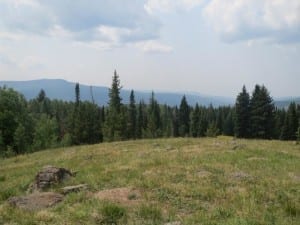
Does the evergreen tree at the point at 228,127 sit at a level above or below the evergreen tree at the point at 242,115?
below

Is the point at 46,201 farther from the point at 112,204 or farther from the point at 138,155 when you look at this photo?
the point at 138,155

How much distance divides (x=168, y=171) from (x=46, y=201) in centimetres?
631

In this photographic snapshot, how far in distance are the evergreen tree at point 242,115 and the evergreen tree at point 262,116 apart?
1.45 metres

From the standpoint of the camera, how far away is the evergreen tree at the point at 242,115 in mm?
81750

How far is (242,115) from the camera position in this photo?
83.1 metres

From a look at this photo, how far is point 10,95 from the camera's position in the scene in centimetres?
6250

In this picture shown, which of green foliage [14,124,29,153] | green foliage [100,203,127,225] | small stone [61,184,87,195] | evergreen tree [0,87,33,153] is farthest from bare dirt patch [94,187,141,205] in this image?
green foliage [14,124,29,153]

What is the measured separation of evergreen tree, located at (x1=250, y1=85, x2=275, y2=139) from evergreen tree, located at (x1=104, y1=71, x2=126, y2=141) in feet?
84.5

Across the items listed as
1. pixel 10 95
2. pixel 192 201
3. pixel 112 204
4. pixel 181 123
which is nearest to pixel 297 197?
pixel 192 201

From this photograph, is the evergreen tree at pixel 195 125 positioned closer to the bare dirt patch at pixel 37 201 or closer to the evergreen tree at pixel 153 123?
the evergreen tree at pixel 153 123

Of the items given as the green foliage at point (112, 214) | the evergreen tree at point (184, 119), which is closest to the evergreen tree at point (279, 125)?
the evergreen tree at point (184, 119)

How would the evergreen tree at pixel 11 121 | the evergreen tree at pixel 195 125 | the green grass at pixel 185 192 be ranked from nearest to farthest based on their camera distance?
the green grass at pixel 185 192 → the evergreen tree at pixel 11 121 → the evergreen tree at pixel 195 125

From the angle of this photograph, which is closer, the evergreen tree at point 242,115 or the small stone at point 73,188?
the small stone at point 73,188

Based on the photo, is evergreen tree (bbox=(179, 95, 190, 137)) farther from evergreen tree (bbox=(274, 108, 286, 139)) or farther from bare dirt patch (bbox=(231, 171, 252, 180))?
bare dirt patch (bbox=(231, 171, 252, 180))
